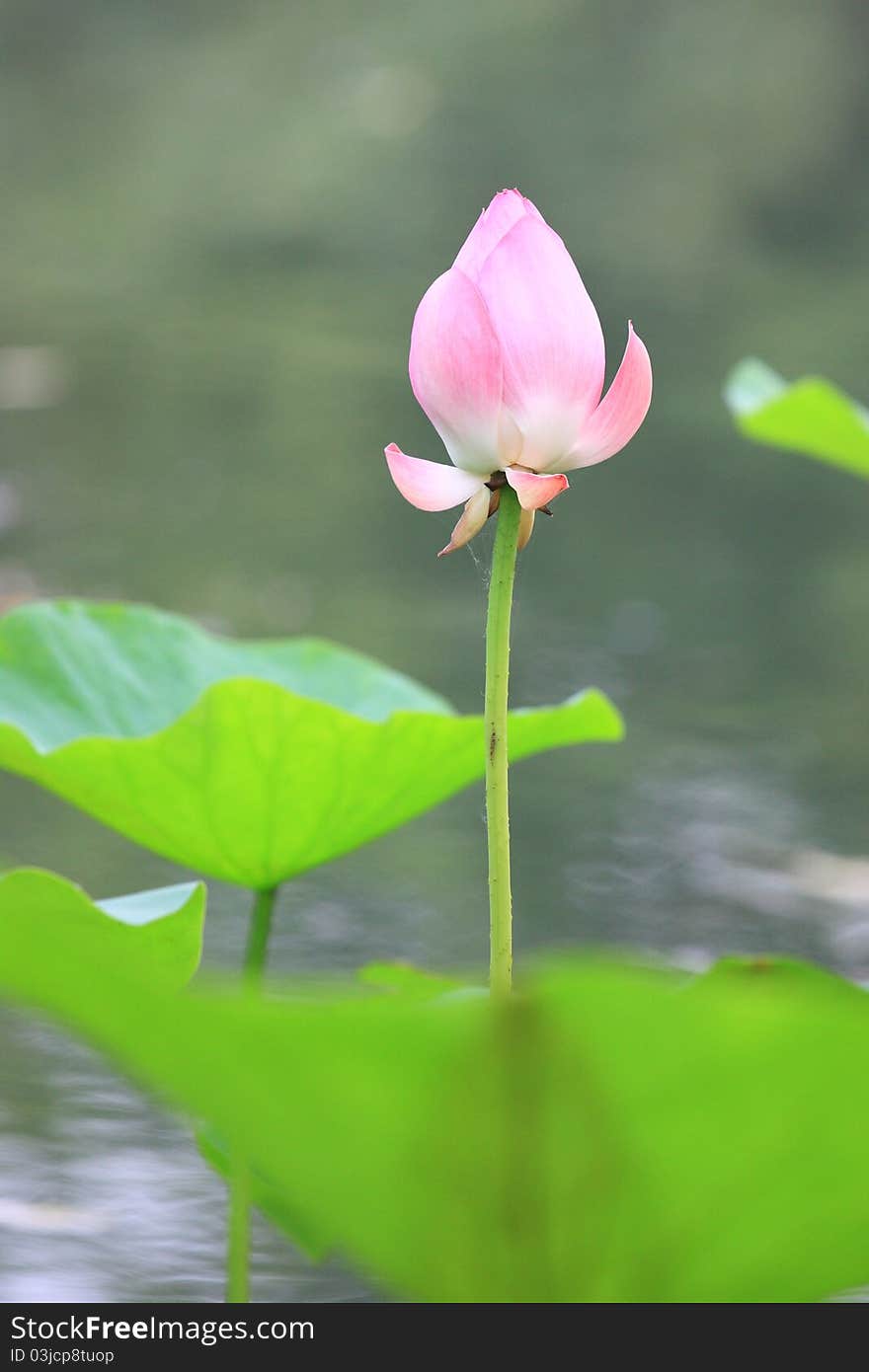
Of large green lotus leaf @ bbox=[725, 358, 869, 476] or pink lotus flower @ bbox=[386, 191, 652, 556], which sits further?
large green lotus leaf @ bbox=[725, 358, 869, 476]

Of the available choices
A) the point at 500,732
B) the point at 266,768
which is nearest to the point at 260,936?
the point at 266,768

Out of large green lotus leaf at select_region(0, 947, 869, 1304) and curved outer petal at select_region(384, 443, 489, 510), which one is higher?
curved outer petal at select_region(384, 443, 489, 510)

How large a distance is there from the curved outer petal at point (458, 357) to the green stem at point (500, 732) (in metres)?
0.02

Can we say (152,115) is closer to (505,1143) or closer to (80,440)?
(80,440)

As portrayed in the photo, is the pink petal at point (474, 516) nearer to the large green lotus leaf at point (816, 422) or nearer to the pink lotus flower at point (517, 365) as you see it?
the pink lotus flower at point (517, 365)

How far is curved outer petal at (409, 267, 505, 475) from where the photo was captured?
1.10 feet

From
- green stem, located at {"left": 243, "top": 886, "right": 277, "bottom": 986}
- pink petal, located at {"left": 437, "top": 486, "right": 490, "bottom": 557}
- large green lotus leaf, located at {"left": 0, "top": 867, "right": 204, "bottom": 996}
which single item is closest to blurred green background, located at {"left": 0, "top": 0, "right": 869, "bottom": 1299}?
green stem, located at {"left": 243, "top": 886, "right": 277, "bottom": 986}

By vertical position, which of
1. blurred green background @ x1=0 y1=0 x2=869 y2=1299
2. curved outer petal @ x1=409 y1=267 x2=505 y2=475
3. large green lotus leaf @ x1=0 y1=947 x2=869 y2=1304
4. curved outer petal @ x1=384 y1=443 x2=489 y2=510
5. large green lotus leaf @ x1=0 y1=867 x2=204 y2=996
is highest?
blurred green background @ x1=0 y1=0 x2=869 y2=1299

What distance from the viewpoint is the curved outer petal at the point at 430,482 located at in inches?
14.0

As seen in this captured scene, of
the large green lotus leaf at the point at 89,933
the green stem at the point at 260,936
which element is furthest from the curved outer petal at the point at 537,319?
the green stem at the point at 260,936

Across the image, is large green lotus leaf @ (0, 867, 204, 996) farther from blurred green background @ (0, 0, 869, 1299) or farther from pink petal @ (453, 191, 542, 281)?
blurred green background @ (0, 0, 869, 1299)

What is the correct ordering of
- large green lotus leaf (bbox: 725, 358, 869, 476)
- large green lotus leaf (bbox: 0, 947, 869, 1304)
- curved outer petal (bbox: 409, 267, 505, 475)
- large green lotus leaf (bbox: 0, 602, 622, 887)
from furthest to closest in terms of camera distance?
large green lotus leaf (bbox: 725, 358, 869, 476) < large green lotus leaf (bbox: 0, 602, 622, 887) < curved outer petal (bbox: 409, 267, 505, 475) < large green lotus leaf (bbox: 0, 947, 869, 1304)
